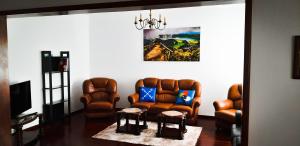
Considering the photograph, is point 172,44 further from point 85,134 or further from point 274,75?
point 274,75

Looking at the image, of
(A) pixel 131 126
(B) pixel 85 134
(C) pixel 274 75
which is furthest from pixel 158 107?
(C) pixel 274 75

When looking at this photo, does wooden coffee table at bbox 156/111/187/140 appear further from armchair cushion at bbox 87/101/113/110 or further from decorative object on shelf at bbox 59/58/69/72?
decorative object on shelf at bbox 59/58/69/72

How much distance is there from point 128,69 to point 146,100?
3.87 feet

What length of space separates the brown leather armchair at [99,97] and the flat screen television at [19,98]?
1.38m

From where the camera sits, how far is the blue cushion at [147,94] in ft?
18.2

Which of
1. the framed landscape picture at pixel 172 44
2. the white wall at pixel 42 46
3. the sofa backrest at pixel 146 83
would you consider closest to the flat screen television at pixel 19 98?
the white wall at pixel 42 46

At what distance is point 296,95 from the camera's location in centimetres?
173

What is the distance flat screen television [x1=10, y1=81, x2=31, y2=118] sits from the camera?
149 inches

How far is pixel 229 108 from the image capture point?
192 inches

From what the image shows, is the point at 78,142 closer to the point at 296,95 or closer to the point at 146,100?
the point at 146,100

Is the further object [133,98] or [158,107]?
[133,98]

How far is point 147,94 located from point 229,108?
6.16ft

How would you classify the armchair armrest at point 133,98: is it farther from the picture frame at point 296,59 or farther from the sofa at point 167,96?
the picture frame at point 296,59

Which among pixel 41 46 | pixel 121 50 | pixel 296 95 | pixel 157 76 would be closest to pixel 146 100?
pixel 157 76
